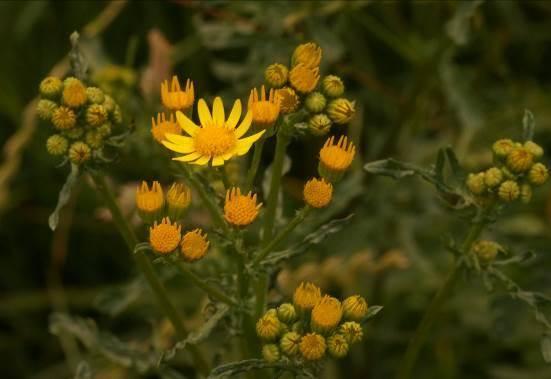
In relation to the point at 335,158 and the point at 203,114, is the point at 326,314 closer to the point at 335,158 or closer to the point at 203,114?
the point at 335,158

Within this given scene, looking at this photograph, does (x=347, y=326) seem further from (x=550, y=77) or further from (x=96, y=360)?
(x=550, y=77)

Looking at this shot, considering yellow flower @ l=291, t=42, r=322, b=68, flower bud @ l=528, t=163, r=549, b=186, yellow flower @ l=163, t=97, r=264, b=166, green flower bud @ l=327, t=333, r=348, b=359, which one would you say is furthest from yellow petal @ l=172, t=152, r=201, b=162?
flower bud @ l=528, t=163, r=549, b=186

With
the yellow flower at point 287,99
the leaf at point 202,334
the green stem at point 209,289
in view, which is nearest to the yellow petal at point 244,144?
the yellow flower at point 287,99

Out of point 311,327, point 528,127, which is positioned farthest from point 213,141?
point 528,127

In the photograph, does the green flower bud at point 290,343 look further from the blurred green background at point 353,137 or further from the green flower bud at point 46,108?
the blurred green background at point 353,137

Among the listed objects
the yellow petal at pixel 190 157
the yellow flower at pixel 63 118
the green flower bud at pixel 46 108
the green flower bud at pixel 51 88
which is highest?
the green flower bud at pixel 51 88
